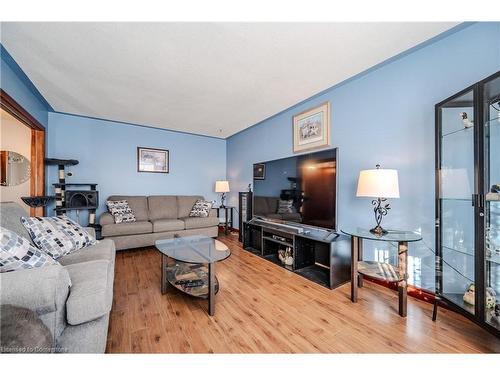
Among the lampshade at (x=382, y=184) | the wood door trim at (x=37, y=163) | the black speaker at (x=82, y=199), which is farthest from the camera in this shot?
the black speaker at (x=82, y=199)

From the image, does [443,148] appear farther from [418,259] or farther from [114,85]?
[114,85]

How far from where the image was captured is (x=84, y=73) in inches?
82.4

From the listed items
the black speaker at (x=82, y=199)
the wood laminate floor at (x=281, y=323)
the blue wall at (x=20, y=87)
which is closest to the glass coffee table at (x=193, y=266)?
the wood laminate floor at (x=281, y=323)

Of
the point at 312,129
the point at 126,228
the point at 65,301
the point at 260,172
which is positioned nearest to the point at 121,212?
the point at 126,228

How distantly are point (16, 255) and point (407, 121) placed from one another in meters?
3.00

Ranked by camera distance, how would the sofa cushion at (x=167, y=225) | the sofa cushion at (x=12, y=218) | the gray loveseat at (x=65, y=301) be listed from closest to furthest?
the gray loveseat at (x=65, y=301), the sofa cushion at (x=12, y=218), the sofa cushion at (x=167, y=225)

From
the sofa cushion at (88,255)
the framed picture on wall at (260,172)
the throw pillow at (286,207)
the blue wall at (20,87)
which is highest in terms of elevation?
the blue wall at (20,87)

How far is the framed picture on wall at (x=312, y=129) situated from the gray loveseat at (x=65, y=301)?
102 inches

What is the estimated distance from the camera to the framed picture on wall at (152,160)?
399 cm

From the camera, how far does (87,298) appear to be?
1.04 m

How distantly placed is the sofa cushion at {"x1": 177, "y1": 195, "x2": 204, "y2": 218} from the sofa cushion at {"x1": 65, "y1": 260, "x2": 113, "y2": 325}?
280 centimetres

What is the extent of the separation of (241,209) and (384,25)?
10.3 feet

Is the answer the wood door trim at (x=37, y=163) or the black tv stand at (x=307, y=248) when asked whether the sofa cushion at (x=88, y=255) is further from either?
the wood door trim at (x=37, y=163)

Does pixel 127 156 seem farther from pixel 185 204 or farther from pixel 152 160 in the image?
pixel 185 204
